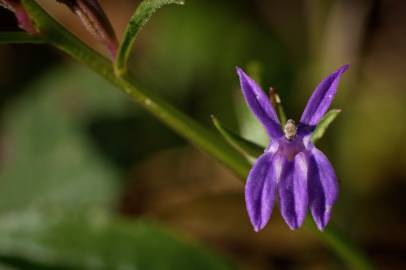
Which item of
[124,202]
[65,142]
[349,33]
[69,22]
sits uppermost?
[349,33]

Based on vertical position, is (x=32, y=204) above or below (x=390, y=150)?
below

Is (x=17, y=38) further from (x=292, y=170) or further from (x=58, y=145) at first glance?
(x=58, y=145)

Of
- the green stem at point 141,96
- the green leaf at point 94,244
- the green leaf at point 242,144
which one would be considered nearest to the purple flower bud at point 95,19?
the green stem at point 141,96

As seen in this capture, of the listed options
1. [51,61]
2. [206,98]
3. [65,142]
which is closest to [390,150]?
[206,98]

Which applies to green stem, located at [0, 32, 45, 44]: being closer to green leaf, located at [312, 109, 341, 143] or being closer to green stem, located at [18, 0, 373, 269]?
green stem, located at [18, 0, 373, 269]

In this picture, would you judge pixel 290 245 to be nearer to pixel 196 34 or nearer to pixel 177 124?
pixel 196 34
